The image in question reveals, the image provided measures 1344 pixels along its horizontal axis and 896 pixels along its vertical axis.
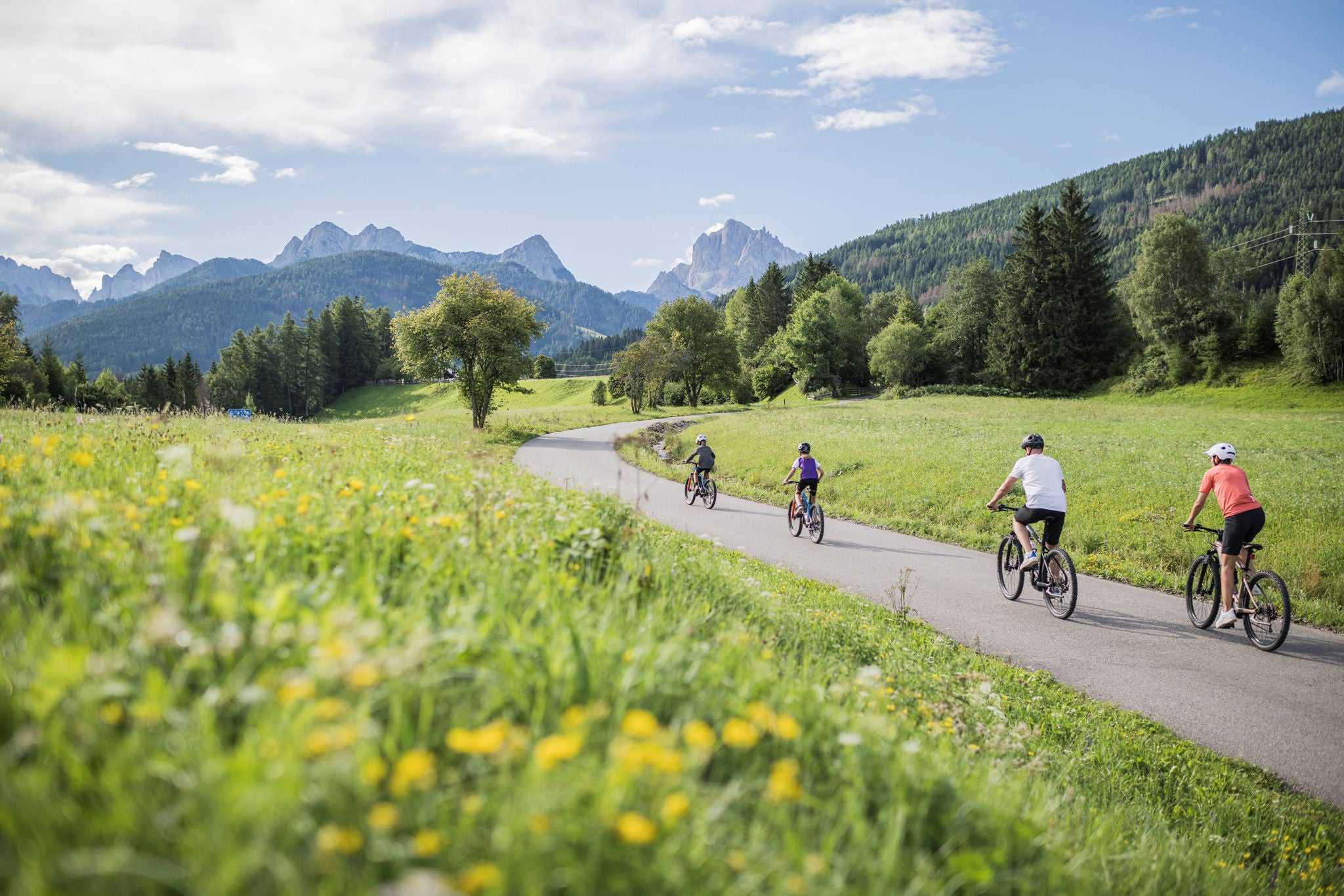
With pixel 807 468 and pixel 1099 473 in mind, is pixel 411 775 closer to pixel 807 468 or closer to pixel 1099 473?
pixel 807 468

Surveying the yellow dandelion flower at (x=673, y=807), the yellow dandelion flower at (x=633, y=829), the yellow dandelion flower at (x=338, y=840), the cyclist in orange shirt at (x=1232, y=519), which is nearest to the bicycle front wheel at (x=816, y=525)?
the cyclist in orange shirt at (x=1232, y=519)

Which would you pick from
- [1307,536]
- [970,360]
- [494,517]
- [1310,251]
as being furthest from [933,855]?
[1310,251]

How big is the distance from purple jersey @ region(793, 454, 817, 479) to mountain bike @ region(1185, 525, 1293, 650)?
22.4ft

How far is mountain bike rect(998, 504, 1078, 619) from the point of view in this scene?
9.39 m

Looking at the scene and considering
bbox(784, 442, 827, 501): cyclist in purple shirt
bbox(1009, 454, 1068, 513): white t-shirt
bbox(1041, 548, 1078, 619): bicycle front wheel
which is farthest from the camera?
bbox(784, 442, 827, 501): cyclist in purple shirt

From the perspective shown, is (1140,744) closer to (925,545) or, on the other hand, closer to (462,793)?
(462,793)

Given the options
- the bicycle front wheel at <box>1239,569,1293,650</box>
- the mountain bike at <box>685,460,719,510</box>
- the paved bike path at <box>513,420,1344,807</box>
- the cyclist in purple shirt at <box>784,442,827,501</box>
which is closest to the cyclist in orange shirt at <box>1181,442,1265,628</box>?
the bicycle front wheel at <box>1239,569,1293,650</box>

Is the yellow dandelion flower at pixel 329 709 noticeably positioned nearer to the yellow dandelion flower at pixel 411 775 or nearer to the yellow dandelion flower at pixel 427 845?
the yellow dandelion flower at pixel 411 775

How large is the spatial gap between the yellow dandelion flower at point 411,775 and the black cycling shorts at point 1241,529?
10444 millimetres

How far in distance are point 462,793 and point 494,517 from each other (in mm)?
2938

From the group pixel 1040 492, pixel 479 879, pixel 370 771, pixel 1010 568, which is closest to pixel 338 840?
pixel 370 771

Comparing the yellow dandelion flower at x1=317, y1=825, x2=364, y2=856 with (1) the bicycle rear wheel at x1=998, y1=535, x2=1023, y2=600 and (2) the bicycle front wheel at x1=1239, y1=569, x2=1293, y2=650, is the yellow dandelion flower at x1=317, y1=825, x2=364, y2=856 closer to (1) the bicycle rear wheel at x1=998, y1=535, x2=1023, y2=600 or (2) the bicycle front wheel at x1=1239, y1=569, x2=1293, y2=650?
(2) the bicycle front wheel at x1=1239, y1=569, x2=1293, y2=650

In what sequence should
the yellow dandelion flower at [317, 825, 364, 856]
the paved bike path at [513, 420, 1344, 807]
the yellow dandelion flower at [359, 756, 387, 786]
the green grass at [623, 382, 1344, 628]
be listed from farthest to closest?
the green grass at [623, 382, 1344, 628]
the paved bike path at [513, 420, 1344, 807]
the yellow dandelion flower at [359, 756, 387, 786]
the yellow dandelion flower at [317, 825, 364, 856]

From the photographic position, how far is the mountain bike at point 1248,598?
318 inches
